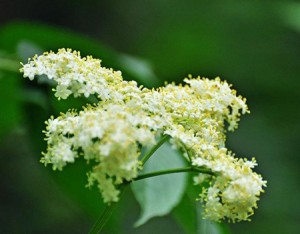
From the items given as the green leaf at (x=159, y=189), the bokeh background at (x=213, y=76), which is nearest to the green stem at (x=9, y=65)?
the green leaf at (x=159, y=189)

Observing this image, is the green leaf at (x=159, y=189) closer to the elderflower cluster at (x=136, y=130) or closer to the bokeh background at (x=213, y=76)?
the elderflower cluster at (x=136, y=130)

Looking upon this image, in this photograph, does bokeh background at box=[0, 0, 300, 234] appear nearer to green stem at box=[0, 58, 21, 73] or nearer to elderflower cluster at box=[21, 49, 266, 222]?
green stem at box=[0, 58, 21, 73]

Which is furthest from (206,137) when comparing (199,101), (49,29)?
Result: (49,29)

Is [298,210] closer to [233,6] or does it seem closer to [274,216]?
[274,216]

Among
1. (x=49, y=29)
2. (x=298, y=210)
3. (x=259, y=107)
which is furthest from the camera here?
(x=259, y=107)

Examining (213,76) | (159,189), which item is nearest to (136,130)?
(159,189)
